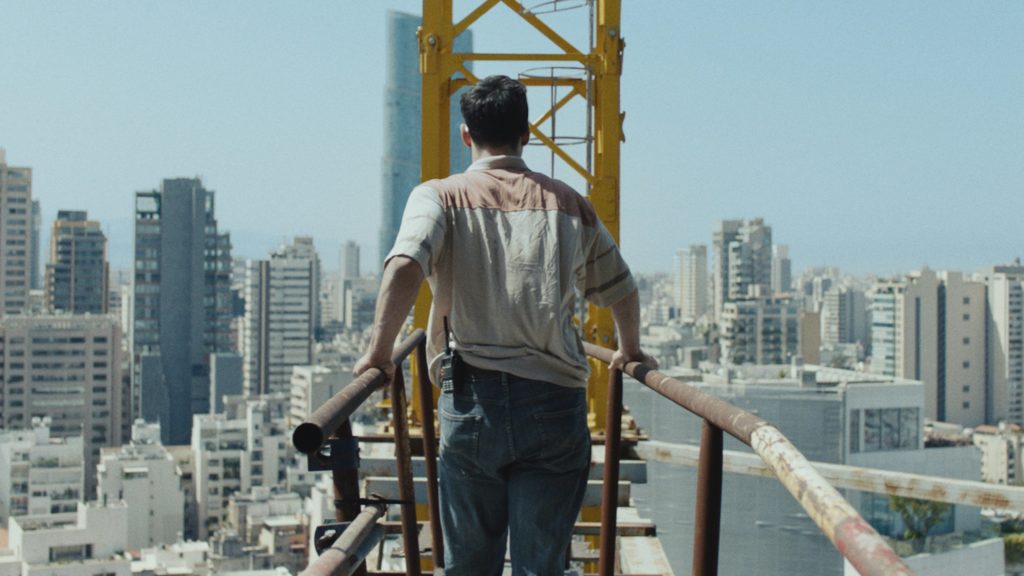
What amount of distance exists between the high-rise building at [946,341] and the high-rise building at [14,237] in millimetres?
63073

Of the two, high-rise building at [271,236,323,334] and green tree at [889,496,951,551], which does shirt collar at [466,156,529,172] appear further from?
high-rise building at [271,236,323,334]

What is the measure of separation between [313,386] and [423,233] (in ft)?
245

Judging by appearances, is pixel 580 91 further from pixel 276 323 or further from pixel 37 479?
pixel 276 323

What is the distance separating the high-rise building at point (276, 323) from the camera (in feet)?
340

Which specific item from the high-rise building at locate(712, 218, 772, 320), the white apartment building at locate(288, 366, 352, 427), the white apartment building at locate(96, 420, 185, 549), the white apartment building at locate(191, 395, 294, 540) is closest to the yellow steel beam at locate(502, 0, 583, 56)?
the white apartment building at locate(96, 420, 185, 549)

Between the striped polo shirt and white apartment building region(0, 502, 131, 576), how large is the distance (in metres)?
35.0

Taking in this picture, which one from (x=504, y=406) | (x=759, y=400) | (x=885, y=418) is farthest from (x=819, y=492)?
(x=885, y=418)

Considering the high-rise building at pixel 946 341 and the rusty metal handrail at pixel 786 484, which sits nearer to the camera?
the rusty metal handrail at pixel 786 484

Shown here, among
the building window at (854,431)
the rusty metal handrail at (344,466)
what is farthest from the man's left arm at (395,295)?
the building window at (854,431)

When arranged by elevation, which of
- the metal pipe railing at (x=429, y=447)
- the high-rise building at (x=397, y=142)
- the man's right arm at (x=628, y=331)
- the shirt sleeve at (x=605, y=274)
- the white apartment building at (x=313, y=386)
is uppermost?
the high-rise building at (x=397, y=142)

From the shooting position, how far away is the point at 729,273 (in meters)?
119

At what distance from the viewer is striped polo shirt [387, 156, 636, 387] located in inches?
97.2

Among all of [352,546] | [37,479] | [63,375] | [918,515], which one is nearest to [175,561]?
[37,479]

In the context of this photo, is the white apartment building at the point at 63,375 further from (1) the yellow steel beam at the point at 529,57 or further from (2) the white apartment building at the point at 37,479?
(1) the yellow steel beam at the point at 529,57
